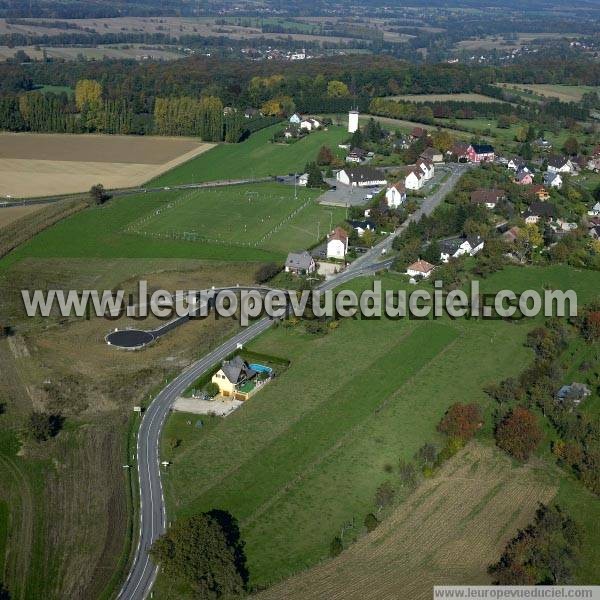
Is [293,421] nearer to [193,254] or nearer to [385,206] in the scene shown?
[193,254]

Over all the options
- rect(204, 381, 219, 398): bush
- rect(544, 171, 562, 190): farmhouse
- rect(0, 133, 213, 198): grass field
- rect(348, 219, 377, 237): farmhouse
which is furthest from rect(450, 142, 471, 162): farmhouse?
rect(204, 381, 219, 398): bush

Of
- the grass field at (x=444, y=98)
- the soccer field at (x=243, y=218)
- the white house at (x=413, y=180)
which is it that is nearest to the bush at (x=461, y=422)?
the soccer field at (x=243, y=218)

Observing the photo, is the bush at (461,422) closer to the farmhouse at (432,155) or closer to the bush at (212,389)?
the bush at (212,389)

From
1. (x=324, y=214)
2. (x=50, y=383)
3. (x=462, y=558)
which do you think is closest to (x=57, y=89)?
(x=324, y=214)

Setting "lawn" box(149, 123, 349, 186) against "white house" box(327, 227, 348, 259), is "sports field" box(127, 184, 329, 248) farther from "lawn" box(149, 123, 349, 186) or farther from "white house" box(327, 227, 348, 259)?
"lawn" box(149, 123, 349, 186)

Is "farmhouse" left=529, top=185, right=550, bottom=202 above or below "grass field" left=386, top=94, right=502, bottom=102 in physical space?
below

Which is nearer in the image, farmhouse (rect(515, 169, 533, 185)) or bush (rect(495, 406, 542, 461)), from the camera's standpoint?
bush (rect(495, 406, 542, 461))
